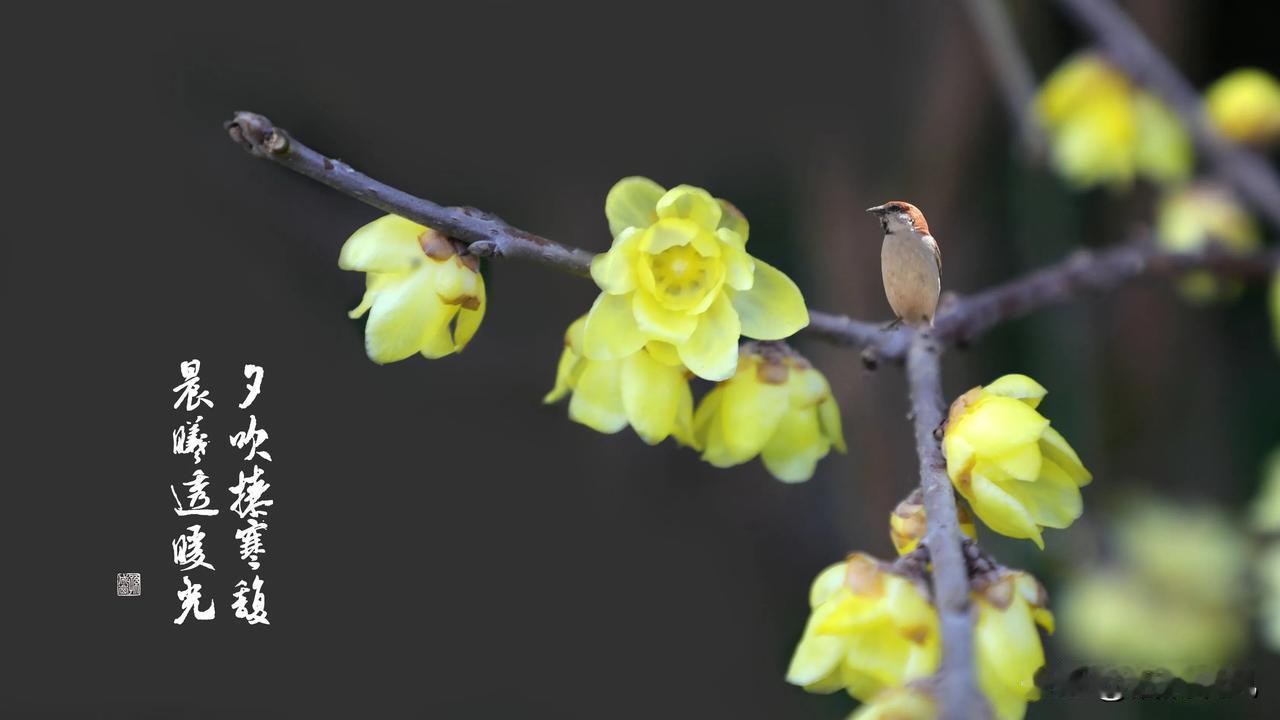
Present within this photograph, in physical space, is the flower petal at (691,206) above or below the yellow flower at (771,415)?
above

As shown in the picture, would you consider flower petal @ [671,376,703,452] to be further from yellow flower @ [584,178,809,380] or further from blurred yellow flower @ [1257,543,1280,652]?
blurred yellow flower @ [1257,543,1280,652]

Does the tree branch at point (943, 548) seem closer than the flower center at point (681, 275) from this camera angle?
A: Yes

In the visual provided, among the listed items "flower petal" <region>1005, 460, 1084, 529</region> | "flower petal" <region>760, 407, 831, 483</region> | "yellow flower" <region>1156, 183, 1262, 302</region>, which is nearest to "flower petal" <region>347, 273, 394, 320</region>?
"flower petal" <region>760, 407, 831, 483</region>

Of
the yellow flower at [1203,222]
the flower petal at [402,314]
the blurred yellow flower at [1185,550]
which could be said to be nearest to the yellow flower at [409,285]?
the flower petal at [402,314]

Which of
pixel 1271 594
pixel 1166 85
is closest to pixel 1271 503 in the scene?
pixel 1271 594

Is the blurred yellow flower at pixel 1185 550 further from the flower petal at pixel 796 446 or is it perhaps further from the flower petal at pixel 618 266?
the flower petal at pixel 618 266

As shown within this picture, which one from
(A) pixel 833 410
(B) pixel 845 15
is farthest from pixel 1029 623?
(B) pixel 845 15
